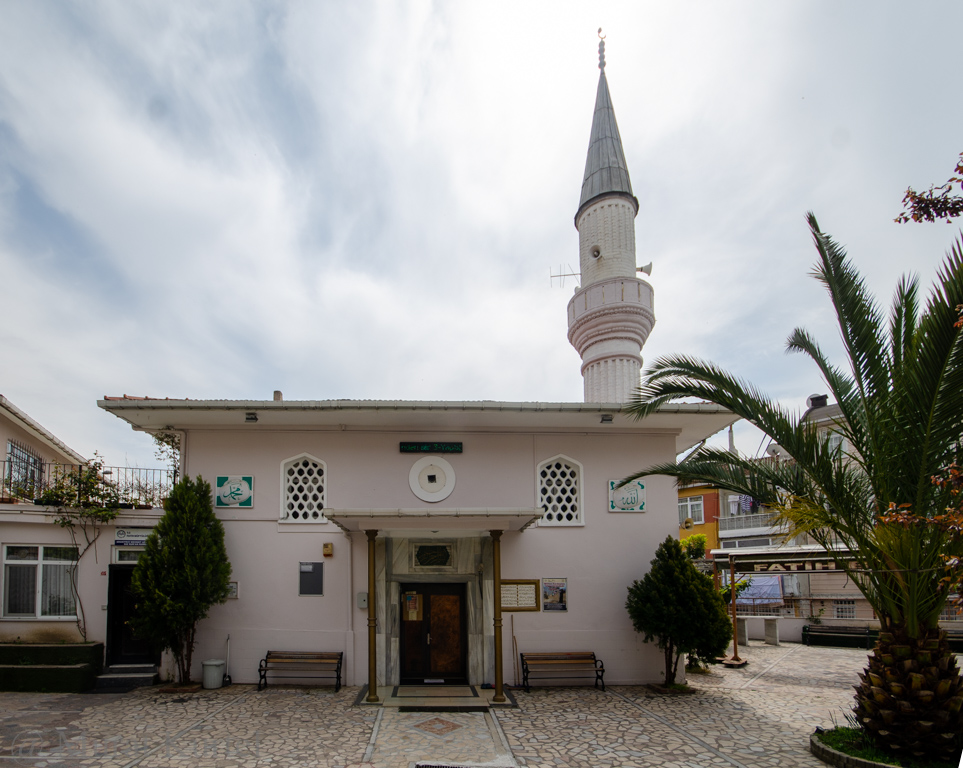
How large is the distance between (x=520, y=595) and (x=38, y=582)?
8.31 meters

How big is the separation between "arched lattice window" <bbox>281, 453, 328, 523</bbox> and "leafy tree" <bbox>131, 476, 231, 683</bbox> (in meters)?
1.21

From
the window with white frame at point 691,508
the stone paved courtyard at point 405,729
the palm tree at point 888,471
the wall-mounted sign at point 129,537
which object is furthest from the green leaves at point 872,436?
the window with white frame at point 691,508

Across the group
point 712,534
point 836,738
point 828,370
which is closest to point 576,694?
point 836,738

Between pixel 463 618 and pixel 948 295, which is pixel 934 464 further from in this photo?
pixel 463 618

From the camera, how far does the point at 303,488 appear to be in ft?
37.1

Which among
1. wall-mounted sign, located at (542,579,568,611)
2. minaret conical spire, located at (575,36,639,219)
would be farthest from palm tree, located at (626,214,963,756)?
minaret conical spire, located at (575,36,639,219)

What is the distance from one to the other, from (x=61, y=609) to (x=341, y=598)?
16.1ft

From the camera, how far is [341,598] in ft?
35.3

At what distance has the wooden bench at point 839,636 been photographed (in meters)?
17.7

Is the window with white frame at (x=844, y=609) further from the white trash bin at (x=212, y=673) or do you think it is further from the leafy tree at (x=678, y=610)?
the white trash bin at (x=212, y=673)

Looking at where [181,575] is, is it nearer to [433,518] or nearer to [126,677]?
[126,677]

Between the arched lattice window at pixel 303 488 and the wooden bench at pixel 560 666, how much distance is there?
4236 millimetres

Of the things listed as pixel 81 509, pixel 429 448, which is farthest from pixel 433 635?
pixel 81 509

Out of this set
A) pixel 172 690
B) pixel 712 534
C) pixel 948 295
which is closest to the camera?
pixel 948 295
